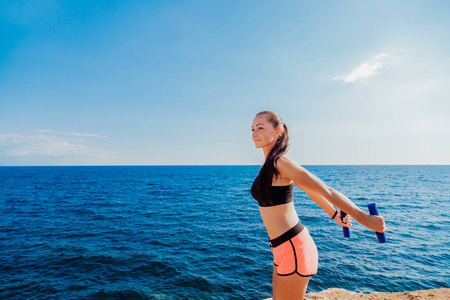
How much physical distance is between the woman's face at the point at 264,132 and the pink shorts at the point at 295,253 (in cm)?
96

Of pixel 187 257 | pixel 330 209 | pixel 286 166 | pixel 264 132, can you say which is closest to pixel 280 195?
pixel 286 166

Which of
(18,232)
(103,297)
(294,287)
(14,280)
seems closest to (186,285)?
(103,297)

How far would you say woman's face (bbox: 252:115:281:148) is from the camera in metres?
2.51

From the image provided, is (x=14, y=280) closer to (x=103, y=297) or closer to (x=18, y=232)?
(x=103, y=297)

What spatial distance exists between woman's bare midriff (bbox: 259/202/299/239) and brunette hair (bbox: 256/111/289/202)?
17 centimetres

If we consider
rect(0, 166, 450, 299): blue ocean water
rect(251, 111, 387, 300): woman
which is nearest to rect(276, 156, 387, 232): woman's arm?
rect(251, 111, 387, 300): woman

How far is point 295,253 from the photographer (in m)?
2.30

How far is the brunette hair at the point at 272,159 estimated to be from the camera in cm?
229

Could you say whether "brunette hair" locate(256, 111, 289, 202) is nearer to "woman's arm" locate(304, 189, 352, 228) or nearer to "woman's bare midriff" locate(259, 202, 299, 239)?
"woman's bare midriff" locate(259, 202, 299, 239)

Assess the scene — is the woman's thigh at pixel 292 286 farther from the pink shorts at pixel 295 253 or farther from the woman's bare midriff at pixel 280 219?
the woman's bare midriff at pixel 280 219

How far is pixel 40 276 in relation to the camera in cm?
Answer: 1254

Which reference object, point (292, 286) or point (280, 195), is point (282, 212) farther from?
point (292, 286)

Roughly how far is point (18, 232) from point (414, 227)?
126 feet

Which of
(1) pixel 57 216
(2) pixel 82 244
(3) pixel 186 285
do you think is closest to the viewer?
(3) pixel 186 285
